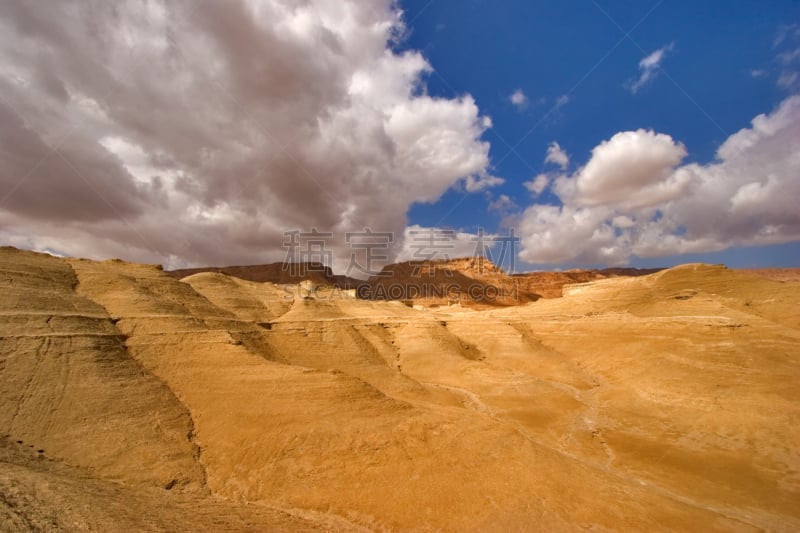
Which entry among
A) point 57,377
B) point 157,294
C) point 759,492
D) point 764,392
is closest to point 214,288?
point 157,294

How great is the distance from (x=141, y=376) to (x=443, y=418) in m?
12.4

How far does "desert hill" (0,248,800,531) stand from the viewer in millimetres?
8844

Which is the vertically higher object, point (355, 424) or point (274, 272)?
point (274, 272)

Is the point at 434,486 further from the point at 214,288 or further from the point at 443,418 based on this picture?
the point at 214,288

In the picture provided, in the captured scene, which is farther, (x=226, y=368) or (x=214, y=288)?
(x=214, y=288)

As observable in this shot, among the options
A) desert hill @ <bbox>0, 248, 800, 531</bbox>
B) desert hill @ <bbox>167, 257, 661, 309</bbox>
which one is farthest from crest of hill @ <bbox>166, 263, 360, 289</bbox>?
desert hill @ <bbox>0, 248, 800, 531</bbox>

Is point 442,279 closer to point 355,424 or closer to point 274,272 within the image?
point 274,272

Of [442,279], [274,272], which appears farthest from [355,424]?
[274,272]

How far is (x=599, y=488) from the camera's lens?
33.1 feet

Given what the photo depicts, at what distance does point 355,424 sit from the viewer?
12.9 m

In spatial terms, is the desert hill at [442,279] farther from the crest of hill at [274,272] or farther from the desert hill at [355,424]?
the desert hill at [355,424]

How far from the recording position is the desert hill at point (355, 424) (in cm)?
884

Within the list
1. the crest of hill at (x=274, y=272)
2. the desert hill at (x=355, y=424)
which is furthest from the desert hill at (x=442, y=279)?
the desert hill at (x=355, y=424)

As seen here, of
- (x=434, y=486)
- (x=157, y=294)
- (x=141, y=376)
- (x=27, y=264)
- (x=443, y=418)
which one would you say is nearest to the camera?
(x=434, y=486)
